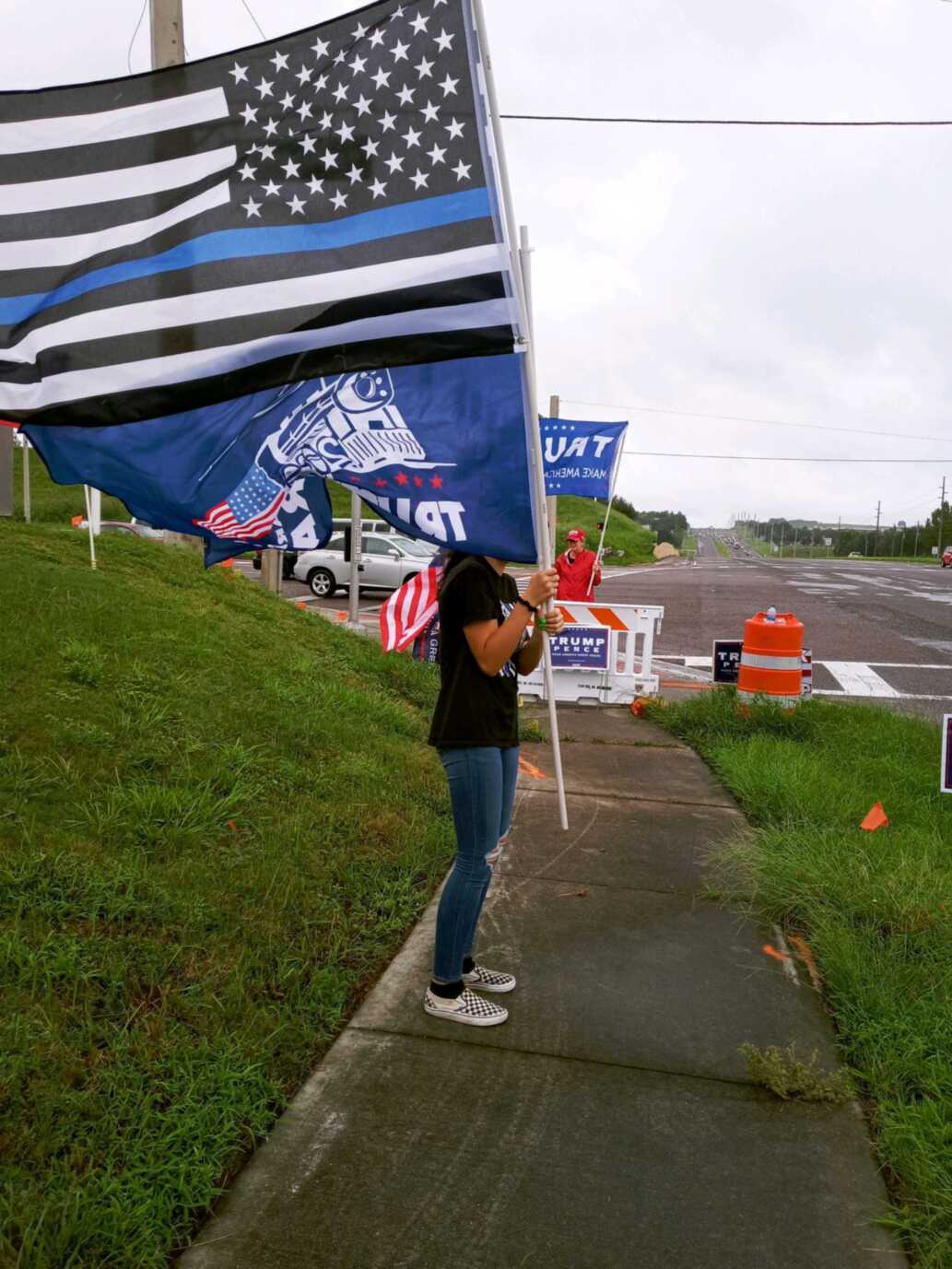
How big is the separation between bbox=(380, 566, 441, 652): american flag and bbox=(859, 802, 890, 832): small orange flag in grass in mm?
2892

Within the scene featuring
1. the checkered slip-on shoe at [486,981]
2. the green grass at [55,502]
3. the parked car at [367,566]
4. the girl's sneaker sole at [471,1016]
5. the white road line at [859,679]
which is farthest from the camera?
the green grass at [55,502]

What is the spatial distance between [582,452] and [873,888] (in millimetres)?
9721

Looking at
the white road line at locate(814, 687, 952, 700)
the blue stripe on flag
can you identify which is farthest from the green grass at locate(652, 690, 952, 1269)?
the blue stripe on flag

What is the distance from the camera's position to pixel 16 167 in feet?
11.2

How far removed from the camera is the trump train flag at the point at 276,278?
10.9ft

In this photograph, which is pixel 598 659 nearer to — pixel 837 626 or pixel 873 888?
pixel 873 888

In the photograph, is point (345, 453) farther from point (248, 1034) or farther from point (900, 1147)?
point (900, 1147)

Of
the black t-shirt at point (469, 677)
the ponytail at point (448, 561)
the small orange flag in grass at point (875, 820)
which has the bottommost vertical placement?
the small orange flag in grass at point (875, 820)

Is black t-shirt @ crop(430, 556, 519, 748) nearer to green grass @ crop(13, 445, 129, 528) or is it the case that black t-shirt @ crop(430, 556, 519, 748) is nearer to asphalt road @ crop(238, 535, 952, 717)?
asphalt road @ crop(238, 535, 952, 717)

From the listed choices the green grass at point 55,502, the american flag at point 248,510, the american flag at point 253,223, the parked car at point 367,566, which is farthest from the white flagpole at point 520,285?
the green grass at point 55,502

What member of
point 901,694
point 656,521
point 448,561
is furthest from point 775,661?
point 656,521

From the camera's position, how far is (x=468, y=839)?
3.51m

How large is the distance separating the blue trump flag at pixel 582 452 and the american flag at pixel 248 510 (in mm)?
10248

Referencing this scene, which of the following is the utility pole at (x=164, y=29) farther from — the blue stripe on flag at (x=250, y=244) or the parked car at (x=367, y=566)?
the parked car at (x=367, y=566)
